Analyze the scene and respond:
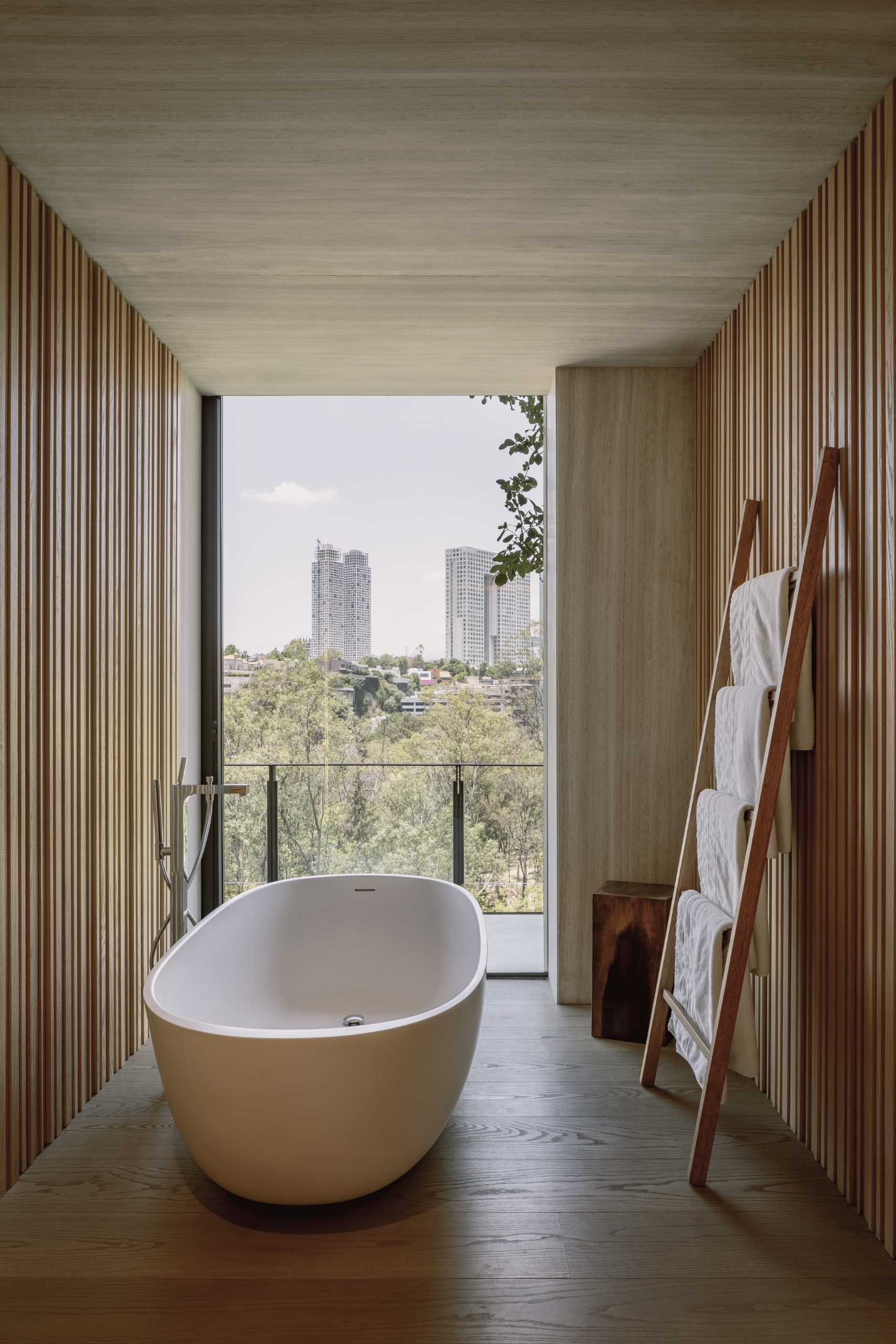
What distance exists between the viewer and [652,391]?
12.1 feet

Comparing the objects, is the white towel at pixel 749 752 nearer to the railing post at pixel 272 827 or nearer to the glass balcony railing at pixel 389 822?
the glass balcony railing at pixel 389 822

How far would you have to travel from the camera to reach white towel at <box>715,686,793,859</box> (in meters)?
2.40

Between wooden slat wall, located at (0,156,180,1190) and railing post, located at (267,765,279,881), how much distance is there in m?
0.65

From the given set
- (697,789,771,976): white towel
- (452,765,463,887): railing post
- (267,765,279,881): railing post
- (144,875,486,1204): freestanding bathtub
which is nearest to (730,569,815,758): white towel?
(697,789,771,976): white towel

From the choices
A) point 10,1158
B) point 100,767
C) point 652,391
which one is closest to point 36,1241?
point 10,1158

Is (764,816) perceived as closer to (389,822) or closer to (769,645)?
→ (769,645)

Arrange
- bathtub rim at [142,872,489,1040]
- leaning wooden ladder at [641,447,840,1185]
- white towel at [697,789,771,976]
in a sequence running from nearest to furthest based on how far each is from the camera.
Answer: bathtub rim at [142,872,489,1040] < leaning wooden ladder at [641,447,840,1185] < white towel at [697,789,771,976]

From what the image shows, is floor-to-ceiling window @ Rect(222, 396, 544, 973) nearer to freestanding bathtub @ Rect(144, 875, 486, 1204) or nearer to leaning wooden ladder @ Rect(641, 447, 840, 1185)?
freestanding bathtub @ Rect(144, 875, 486, 1204)

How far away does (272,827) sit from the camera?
4027mm

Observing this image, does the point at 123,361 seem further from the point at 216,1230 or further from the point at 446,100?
the point at 216,1230

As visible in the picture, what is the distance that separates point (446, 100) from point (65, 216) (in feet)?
3.89

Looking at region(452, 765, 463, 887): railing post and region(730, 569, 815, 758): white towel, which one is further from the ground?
region(730, 569, 815, 758): white towel

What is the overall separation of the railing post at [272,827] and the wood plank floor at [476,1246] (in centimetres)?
139

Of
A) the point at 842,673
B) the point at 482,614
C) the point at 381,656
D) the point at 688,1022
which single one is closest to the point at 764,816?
the point at 842,673
